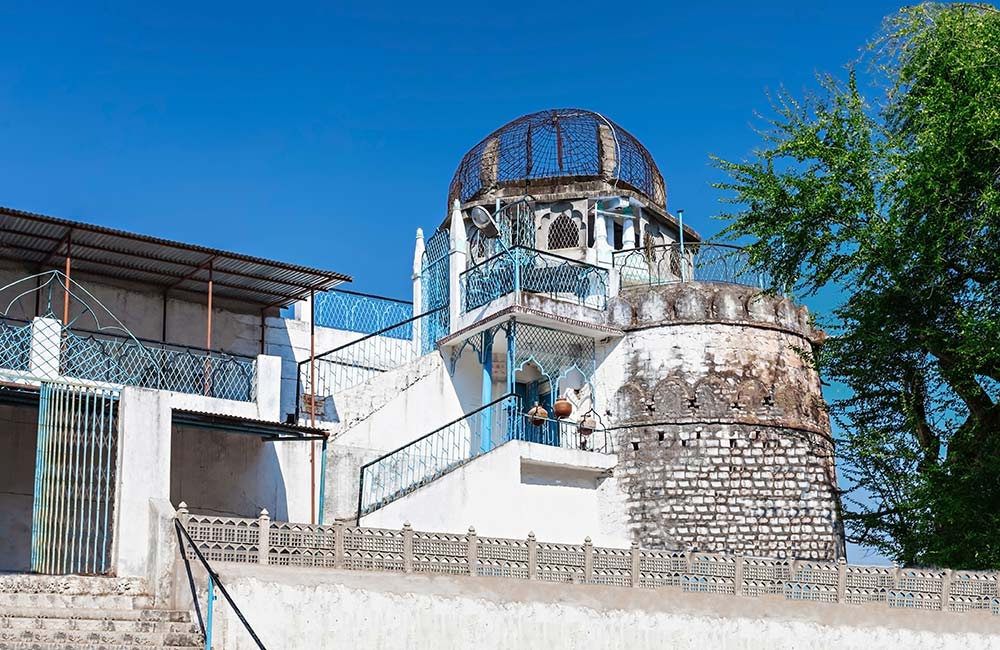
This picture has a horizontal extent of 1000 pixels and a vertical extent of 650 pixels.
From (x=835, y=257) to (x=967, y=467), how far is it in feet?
12.9

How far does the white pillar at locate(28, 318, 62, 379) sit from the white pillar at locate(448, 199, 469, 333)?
7.26 meters

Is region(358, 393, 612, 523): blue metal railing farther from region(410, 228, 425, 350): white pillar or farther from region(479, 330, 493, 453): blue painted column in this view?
region(410, 228, 425, 350): white pillar

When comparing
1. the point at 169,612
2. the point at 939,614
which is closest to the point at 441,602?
the point at 169,612

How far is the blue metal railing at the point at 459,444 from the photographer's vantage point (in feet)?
67.4

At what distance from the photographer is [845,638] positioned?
18.2 metres

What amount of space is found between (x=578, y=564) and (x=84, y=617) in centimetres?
663

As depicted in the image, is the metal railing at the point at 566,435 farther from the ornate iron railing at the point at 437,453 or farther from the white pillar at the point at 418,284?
the white pillar at the point at 418,284

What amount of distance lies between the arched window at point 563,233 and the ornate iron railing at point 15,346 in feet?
34.7

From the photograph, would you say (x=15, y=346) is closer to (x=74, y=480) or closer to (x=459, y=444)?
(x=74, y=480)

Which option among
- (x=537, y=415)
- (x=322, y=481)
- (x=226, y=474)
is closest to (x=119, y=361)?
(x=226, y=474)

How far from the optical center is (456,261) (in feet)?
78.5

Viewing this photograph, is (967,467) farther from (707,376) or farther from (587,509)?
(587,509)

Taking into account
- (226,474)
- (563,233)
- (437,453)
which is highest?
A: (563,233)

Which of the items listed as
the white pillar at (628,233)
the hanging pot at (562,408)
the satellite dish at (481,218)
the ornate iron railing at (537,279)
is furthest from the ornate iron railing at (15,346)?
the white pillar at (628,233)
